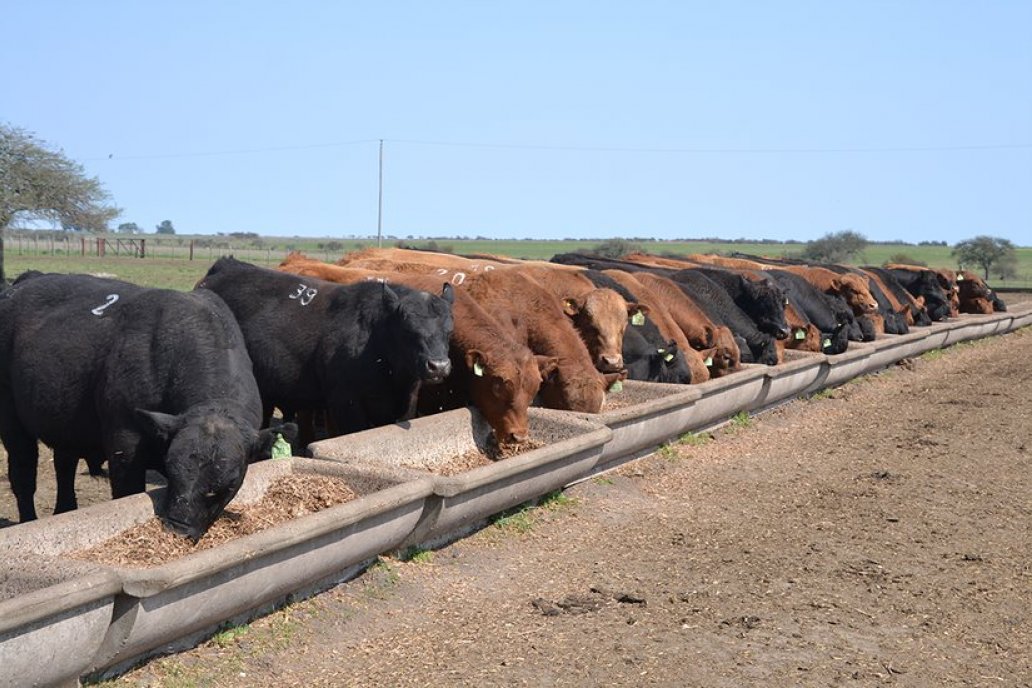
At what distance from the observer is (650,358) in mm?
12828

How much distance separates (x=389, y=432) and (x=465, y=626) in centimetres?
229

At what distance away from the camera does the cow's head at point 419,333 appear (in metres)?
8.80

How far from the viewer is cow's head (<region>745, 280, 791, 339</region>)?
54.7 ft

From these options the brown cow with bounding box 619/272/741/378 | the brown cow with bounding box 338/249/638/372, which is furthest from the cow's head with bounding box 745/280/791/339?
the brown cow with bounding box 338/249/638/372

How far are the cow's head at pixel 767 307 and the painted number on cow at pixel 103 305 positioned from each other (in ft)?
35.1

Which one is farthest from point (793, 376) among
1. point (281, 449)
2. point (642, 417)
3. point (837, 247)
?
point (837, 247)

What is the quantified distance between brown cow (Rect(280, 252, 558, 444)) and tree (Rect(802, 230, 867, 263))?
255ft

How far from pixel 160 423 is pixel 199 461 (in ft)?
1.14

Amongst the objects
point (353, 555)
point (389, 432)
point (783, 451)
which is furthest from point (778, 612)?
point (783, 451)

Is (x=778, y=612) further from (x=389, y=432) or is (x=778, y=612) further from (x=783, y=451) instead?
(x=783, y=451)

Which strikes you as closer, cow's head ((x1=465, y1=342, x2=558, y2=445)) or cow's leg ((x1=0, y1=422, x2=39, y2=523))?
cow's leg ((x1=0, y1=422, x2=39, y2=523))

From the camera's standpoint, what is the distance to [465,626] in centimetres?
652

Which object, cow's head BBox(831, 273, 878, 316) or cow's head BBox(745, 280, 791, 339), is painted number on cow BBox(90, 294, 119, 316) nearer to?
cow's head BBox(745, 280, 791, 339)

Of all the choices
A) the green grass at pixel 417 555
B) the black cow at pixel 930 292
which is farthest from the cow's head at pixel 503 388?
the black cow at pixel 930 292
